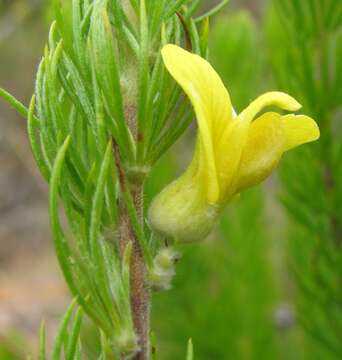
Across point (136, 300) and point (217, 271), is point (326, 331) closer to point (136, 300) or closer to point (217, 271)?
point (217, 271)

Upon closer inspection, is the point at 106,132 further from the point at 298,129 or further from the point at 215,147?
the point at 298,129

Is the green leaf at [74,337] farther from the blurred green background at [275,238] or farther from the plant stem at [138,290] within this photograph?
the blurred green background at [275,238]

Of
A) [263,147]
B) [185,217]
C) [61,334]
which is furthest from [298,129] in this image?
[61,334]

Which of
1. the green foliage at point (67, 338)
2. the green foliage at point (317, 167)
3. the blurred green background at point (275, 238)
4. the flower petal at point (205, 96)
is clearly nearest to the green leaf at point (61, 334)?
the green foliage at point (67, 338)

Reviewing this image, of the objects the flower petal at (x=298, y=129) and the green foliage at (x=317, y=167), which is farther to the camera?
the green foliage at (x=317, y=167)

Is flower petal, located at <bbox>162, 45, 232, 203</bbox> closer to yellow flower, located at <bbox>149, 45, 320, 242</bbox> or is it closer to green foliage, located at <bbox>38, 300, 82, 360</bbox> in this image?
yellow flower, located at <bbox>149, 45, 320, 242</bbox>
